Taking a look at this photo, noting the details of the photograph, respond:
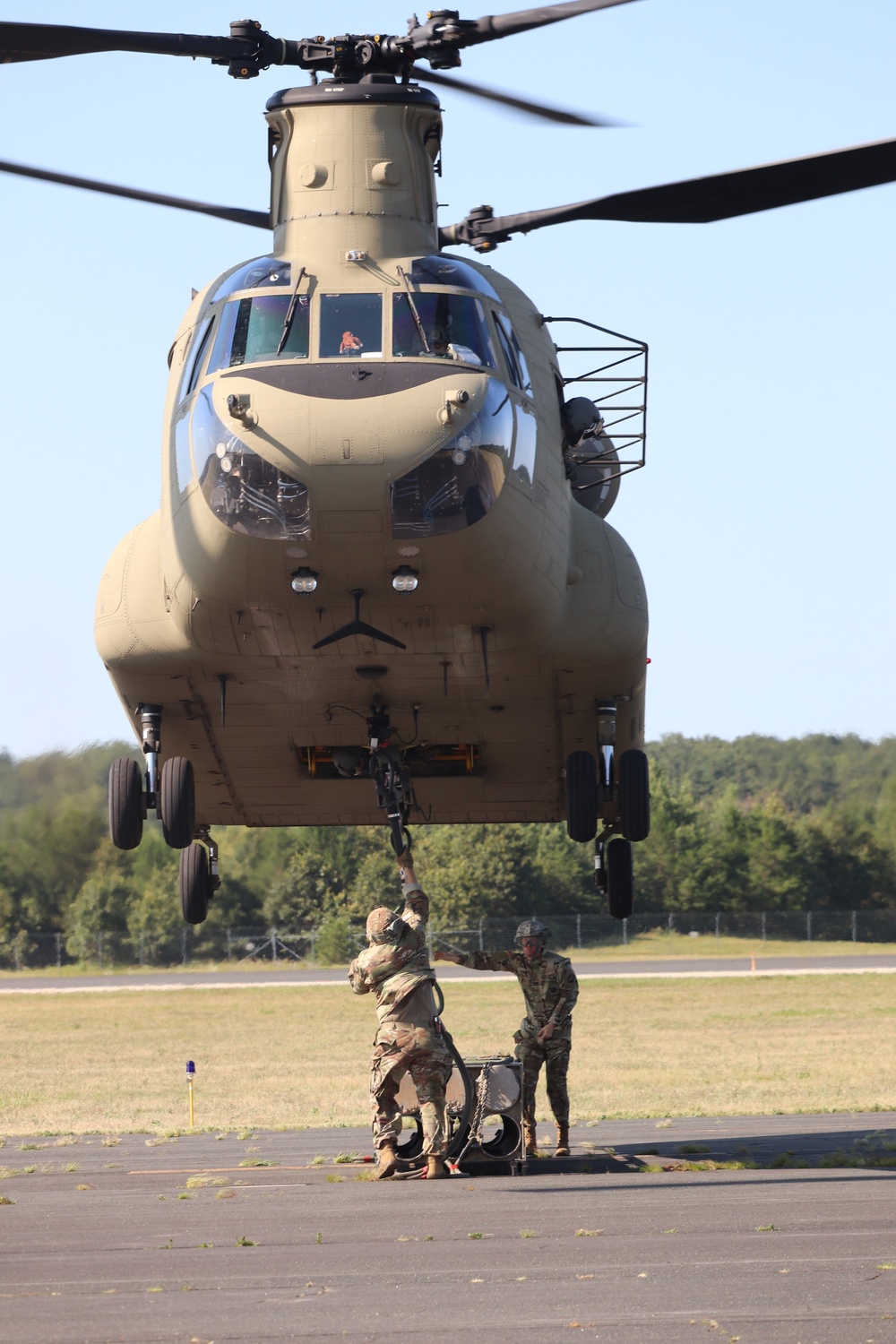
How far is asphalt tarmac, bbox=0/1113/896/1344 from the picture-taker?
7.36m

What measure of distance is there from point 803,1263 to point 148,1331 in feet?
11.0

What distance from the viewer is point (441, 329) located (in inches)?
497

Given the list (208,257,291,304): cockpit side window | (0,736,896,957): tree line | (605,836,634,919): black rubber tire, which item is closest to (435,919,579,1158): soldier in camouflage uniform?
(605,836,634,919): black rubber tire

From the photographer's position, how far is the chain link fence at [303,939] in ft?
207

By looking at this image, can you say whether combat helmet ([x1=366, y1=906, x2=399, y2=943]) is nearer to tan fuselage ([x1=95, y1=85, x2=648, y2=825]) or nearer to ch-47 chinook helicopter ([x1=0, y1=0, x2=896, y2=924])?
ch-47 chinook helicopter ([x1=0, y1=0, x2=896, y2=924])

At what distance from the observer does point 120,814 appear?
14766 millimetres

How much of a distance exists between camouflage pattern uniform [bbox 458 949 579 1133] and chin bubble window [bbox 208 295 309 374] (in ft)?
16.8

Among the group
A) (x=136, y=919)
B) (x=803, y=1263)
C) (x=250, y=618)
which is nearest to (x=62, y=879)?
(x=136, y=919)

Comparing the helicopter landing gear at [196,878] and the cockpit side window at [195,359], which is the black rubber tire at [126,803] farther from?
the cockpit side window at [195,359]

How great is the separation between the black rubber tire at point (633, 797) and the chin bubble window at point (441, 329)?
12.7 feet

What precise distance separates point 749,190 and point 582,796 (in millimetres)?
4906

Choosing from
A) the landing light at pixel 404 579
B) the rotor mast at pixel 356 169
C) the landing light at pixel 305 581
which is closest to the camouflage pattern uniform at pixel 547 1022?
the landing light at pixel 404 579

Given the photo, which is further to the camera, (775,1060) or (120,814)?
(775,1060)

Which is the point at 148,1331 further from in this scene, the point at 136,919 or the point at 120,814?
the point at 136,919
